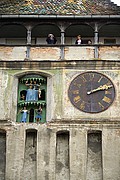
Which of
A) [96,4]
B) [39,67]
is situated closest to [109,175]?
[39,67]

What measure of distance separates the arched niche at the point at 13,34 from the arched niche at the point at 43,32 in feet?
1.13

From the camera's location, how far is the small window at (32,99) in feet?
58.3

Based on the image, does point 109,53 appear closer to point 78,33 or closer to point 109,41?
point 109,41

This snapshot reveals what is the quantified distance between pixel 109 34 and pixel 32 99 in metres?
3.68

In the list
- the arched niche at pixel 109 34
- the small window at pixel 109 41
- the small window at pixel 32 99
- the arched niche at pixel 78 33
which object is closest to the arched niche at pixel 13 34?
the arched niche at pixel 78 33

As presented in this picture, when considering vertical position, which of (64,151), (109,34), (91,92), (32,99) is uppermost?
(109,34)

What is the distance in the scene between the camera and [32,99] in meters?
17.9

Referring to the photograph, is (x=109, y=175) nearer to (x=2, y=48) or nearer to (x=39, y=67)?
(x=39, y=67)

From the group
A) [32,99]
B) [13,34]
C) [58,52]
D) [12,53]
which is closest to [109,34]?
[58,52]

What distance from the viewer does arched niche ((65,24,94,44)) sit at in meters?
19.4

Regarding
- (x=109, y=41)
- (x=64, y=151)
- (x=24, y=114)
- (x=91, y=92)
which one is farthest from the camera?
(x=109, y=41)

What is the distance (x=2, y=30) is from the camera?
19500mm

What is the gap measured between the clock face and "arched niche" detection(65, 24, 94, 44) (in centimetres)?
175

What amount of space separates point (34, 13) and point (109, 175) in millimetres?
5993
